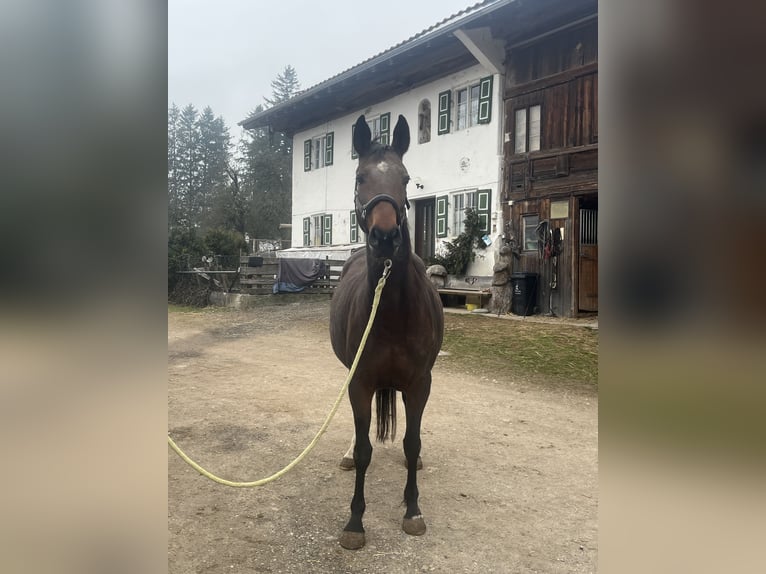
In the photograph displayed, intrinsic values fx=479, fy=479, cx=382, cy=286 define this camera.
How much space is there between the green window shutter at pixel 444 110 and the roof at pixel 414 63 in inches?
23.5

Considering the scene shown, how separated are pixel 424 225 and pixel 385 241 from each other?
12.6 meters

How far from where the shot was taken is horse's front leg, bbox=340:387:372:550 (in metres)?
2.54

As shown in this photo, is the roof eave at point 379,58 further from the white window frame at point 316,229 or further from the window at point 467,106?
the white window frame at point 316,229

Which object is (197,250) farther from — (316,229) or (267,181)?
(267,181)

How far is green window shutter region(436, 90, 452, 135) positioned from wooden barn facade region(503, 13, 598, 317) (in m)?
1.89

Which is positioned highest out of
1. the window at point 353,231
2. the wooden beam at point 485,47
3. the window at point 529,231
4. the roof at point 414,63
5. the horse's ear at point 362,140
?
the roof at point 414,63

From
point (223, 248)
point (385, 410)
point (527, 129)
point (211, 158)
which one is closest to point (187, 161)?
point (211, 158)

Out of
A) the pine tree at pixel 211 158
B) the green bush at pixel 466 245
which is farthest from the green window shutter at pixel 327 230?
the pine tree at pixel 211 158

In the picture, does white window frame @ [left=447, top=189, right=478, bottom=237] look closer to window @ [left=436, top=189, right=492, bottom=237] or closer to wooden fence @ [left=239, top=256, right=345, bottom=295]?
window @ [left=436, top=189, right=492, bottom=237]

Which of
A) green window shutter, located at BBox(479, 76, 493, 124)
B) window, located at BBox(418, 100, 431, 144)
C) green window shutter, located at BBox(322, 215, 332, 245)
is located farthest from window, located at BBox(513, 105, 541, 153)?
green window shutter, located at BBox(322, 215, 332, 245)

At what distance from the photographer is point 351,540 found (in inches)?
99.3

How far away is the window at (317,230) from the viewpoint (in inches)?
697
